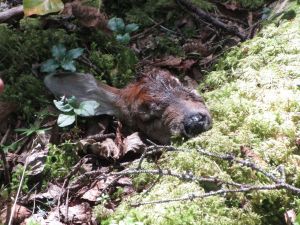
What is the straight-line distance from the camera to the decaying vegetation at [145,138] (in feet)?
6.98

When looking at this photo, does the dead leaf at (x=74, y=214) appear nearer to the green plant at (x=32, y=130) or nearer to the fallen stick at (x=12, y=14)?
the green plant at (x=32, y=130)

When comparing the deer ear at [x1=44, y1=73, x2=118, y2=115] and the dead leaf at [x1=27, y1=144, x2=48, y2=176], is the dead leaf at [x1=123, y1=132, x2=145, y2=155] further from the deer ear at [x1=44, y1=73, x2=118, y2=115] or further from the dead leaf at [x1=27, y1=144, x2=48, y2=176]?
the dead leaf at [x1=27, y1=144, x2=48, y2=176]

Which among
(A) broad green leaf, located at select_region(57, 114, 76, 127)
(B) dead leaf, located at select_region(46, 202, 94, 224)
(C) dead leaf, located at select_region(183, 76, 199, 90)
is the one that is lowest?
(B) dead leaf, located at select_region(46, 202, 94, 224)

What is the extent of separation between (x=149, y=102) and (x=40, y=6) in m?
1.11

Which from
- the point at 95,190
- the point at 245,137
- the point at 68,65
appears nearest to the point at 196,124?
the point at 245,137

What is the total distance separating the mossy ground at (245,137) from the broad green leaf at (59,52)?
1.08 meters

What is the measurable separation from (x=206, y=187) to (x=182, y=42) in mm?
1988

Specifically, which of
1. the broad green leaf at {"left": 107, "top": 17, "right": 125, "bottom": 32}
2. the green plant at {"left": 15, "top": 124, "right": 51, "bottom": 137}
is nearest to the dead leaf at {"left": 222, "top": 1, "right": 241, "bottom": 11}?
the broad green leaf at {"left": 107, "top": 17, "right": 125, "bottom": 32}

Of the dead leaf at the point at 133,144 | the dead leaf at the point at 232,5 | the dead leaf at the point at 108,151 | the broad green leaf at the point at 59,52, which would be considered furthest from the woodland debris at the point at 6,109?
the dead leaf at the point at 232,5

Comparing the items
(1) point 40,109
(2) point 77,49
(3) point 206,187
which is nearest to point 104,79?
(2) point 77,49

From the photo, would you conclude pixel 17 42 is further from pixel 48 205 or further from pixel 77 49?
pixel 48 205

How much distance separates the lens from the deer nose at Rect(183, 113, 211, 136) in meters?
2.65

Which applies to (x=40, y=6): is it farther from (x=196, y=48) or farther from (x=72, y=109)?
(x=196, y=48)

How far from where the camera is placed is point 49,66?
341cm
